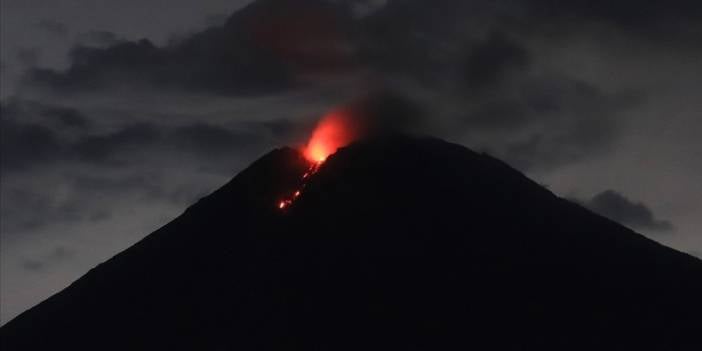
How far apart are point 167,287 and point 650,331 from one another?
29.8 m

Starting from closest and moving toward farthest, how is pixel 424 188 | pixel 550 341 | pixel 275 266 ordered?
1. pixel 550 341
2. pixel 275 266
3. pixel 424 188

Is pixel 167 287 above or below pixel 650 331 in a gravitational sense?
above

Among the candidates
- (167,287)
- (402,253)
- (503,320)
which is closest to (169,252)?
(167,287)

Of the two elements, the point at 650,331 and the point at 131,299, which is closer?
the point at 650,331

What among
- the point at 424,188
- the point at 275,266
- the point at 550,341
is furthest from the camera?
the point at 424,188

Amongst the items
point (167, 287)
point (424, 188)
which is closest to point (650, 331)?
point (424, 188)

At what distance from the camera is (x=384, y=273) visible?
315ft

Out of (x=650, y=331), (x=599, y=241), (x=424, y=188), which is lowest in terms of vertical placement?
(x=650, y=331)

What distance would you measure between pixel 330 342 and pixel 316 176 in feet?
66.6

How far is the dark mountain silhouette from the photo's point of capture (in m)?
90.2

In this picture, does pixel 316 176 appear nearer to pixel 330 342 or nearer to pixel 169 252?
pixel 169 252

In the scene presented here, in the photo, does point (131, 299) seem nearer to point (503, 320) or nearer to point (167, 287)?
point (167, 287)

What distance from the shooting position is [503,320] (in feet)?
296

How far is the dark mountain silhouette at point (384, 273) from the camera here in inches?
3551
